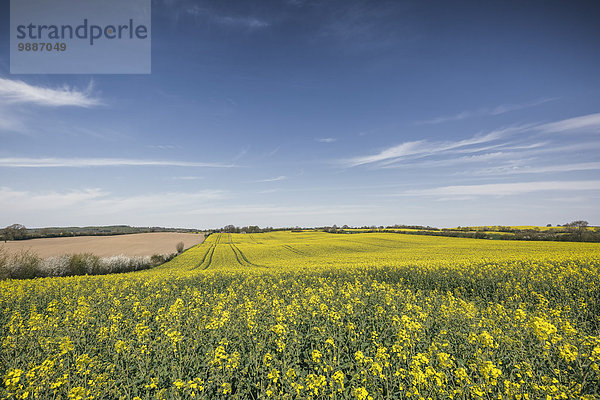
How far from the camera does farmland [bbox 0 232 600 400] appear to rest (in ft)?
13.4

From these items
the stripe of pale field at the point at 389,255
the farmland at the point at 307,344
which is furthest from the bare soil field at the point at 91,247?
the farmland at the point at 307,344

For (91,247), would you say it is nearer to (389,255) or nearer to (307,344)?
(389,255)

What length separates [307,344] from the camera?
6426 millimetres

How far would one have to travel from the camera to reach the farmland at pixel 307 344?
13.4 feet

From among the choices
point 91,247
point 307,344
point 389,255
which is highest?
point 307,344

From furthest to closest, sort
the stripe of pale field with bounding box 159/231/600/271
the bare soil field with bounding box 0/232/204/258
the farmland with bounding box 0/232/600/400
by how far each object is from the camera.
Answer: the bare soil field with bounding box 0/232/204/258
the stripe of pale field with bounding box 159/231/600/271
the farmland with bounding box 0/232/600/400

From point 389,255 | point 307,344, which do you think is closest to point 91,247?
point 389,255

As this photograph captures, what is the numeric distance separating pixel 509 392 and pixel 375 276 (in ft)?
43.6

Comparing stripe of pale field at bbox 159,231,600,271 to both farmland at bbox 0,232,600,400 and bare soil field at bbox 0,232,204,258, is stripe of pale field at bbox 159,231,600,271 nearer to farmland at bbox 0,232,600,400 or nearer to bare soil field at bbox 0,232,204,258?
farmland at bbox 0,232,600,400

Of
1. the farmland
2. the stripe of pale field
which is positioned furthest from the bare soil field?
the farmland

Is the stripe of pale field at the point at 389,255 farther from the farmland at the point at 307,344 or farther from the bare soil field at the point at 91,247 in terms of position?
the bare soil field at the point at 91,247

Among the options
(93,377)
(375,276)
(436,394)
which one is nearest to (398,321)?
(436,394)

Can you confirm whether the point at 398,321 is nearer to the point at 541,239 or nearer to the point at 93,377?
the point at 93,377

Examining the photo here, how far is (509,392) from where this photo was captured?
12.3ft
